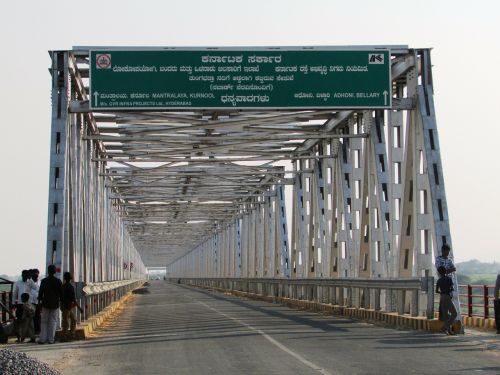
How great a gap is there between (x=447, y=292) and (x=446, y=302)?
0.33 m

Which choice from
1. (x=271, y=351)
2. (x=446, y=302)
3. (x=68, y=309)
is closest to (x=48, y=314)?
(x=68, y=309)

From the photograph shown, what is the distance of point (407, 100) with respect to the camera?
73.3 feet

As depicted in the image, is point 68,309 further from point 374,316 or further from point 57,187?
point 374,316

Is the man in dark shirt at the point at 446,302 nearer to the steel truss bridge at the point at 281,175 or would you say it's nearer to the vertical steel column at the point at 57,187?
the steel truss bridge at the point at 281,175

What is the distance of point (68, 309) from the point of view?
59.5 ft

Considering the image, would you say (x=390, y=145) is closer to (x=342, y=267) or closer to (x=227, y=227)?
(x=342, y=267)

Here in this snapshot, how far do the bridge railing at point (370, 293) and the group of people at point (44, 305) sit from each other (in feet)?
22.5

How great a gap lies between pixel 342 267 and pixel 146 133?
7704mm

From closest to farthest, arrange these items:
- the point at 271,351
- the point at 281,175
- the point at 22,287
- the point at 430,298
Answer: the point at 271,351 < the point at 430,298 < the point at 22,287 < the point at 281,175

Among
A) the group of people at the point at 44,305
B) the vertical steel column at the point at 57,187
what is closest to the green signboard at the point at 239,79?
the vertical steel column at the point at 57,187

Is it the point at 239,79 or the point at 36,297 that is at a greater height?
the point at 239,79

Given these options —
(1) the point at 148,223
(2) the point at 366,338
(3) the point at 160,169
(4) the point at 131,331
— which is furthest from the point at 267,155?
(1) the point at 148,223

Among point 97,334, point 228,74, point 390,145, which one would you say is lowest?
point 97,334

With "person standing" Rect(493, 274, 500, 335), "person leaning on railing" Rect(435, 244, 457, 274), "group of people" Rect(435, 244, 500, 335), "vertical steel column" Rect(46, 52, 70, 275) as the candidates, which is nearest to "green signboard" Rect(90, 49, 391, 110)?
"vertical steel column" Rect(46, 52, 70, 275)
